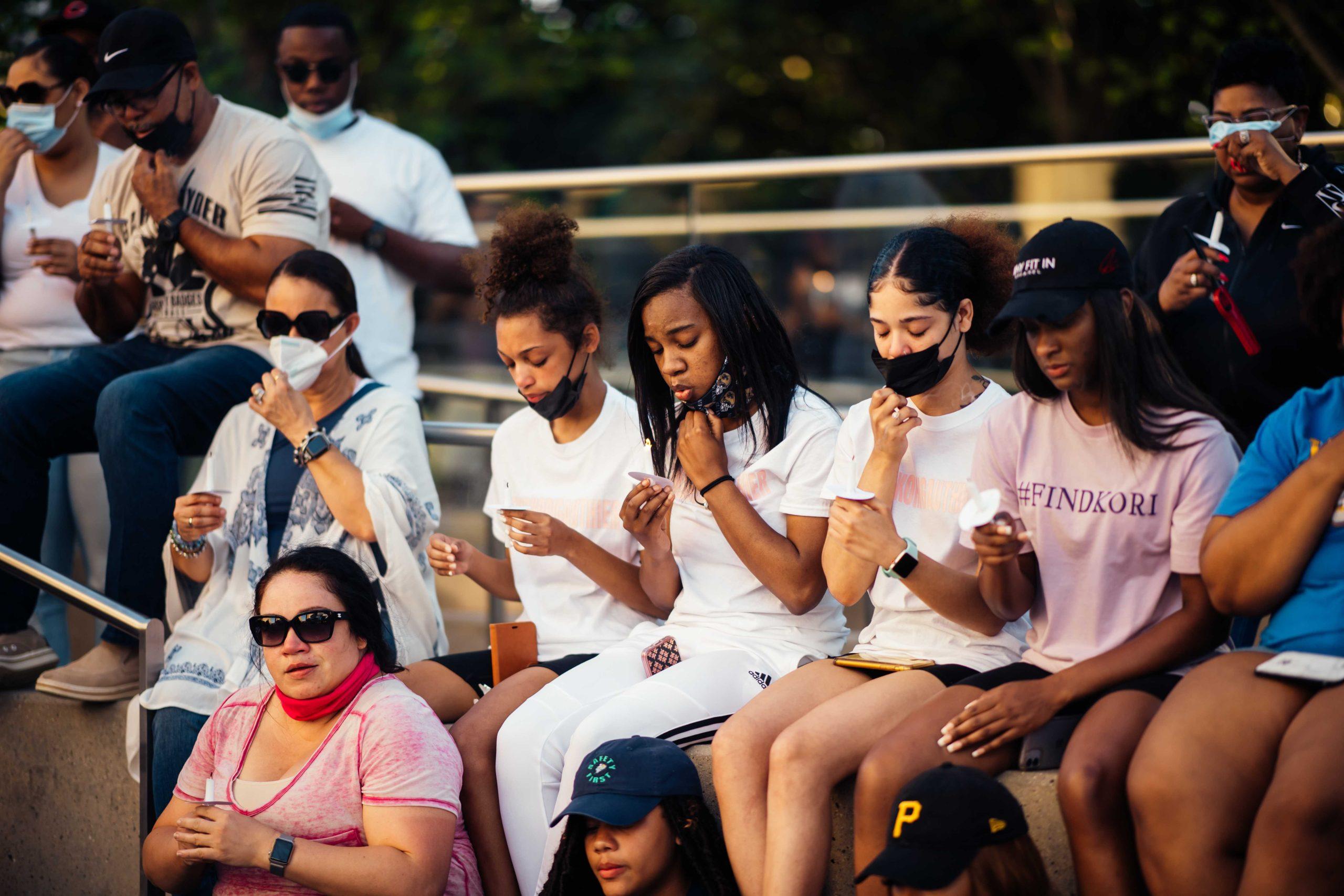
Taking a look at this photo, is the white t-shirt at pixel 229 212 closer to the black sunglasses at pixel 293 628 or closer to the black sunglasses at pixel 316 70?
the black sunglasses at pixel 316 70

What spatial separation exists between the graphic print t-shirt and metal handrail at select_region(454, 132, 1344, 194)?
76.0 inches

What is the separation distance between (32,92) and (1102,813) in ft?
15.4

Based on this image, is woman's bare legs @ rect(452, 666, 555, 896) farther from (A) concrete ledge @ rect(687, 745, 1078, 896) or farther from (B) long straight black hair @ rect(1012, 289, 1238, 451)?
(B) long straight black hair @ rect(1012, 289, 1238, 451)

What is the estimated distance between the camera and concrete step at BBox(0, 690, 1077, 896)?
14.7 ft

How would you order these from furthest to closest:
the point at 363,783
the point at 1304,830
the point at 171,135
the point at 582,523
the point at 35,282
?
the point at 35,282, the point at 171,135, the point at 582,523, the point at 363,783, the point at 1304,830

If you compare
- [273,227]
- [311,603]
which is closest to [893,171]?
[273,227]

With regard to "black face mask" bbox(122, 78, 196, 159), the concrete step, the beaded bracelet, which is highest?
"black face mask" bbox(122, 78, 196, 159)

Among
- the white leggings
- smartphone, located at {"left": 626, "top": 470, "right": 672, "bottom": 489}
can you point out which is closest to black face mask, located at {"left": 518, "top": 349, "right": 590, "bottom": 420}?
smartphone, located at {"left": 626, "top": 470, "right": 672, "bottom": 489}

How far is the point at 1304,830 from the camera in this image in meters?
2.47

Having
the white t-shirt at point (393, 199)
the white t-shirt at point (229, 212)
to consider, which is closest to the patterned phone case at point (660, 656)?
the white t-shirt at point (229, 212)

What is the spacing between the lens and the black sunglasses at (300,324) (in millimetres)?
4340

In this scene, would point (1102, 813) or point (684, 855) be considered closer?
point (1102, 813)

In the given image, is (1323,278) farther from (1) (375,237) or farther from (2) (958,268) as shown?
(1) (375,237)

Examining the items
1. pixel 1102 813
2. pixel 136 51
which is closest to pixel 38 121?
pixel 136 51
